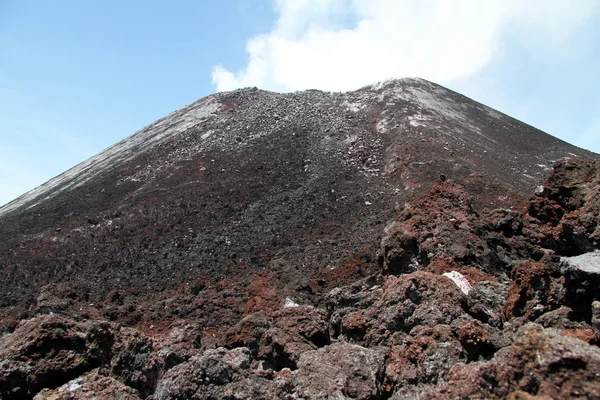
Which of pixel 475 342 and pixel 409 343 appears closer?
pixel 475 342

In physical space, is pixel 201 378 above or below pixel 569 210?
above

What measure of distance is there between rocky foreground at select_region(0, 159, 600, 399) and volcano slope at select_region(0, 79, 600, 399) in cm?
3

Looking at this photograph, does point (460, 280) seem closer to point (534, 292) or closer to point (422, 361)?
point (534, 292)

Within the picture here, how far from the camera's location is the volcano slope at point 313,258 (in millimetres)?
5164

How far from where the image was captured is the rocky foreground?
390 centimetres

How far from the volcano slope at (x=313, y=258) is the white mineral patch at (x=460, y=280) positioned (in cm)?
4

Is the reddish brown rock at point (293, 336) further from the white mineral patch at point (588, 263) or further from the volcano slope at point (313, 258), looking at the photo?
the white mineral patch at point (588, 263)

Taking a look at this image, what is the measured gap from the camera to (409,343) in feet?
18.2

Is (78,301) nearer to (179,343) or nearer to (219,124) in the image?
(179,343)

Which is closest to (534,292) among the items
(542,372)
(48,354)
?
(542,372)

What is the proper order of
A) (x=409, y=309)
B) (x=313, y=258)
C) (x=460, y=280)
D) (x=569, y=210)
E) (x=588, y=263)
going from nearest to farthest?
(x=588, y=263)
(x=409, y=309)
(x=460, y=280)
(x=569, y=210)
(x=313, y=258)

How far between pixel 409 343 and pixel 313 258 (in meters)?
14.8

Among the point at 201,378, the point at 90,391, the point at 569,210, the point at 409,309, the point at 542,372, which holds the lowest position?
the point at 569,210

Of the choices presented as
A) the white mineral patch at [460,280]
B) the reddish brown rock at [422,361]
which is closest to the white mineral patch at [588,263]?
the reddish brown rock at [422,361]
